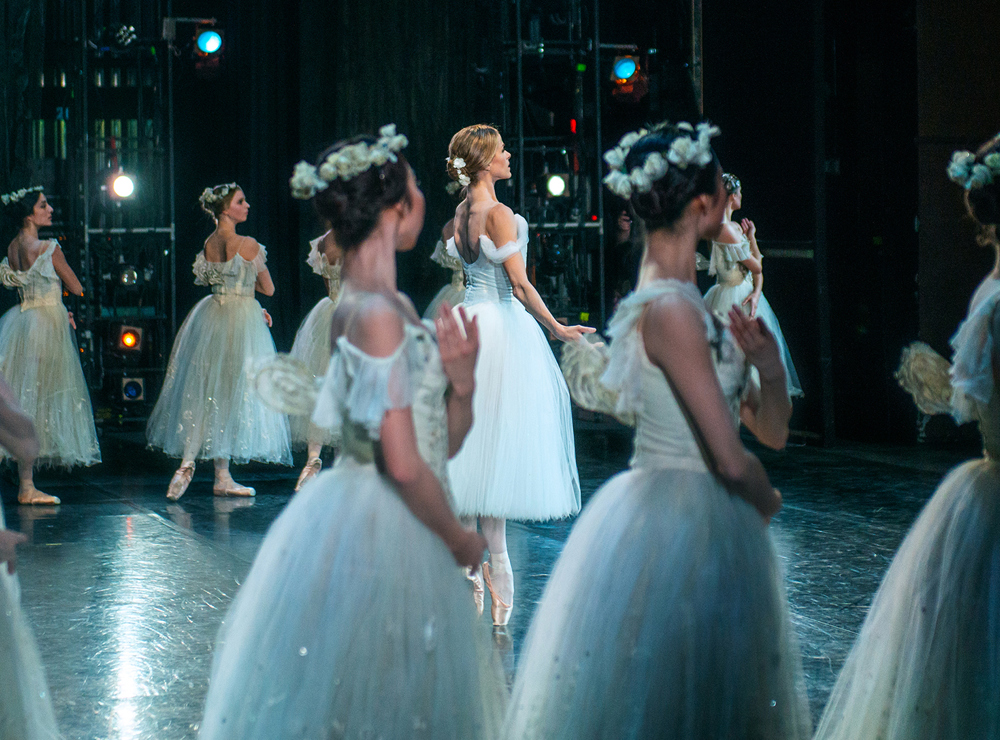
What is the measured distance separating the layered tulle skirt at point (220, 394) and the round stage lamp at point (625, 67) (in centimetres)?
394

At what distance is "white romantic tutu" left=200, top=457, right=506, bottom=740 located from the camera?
2137 millimetres

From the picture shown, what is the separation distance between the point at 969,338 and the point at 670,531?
769mm

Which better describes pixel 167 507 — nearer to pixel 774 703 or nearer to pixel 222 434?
pixel 222 434

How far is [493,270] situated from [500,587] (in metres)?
1.10

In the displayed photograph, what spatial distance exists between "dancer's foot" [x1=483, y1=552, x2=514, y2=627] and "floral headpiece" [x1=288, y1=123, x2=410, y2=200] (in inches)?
83.0

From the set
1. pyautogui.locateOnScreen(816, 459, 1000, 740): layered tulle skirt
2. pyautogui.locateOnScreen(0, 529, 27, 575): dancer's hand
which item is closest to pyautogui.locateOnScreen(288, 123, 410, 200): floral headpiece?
pyautogui.locateOnScreen(0, 529, 27, 575): dancer's hand

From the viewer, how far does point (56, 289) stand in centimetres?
764

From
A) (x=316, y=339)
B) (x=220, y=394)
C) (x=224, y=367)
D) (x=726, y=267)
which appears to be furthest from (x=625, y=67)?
(x=220, y=394)

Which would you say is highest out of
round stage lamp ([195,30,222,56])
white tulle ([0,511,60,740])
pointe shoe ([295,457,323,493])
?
round stage lamp ([195,30,222,56])

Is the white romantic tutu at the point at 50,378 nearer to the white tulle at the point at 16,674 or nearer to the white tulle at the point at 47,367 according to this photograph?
the white tulle at the point at 47,367

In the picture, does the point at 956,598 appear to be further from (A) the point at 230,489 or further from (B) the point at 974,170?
(A) the point at 230,489

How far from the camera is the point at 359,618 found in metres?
2.16

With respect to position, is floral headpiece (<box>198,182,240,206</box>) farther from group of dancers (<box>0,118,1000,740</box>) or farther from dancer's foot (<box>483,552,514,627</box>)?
group of dancers (<box>0,118,1000,740</box>)

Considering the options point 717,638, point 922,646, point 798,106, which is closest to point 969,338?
point 922,646
